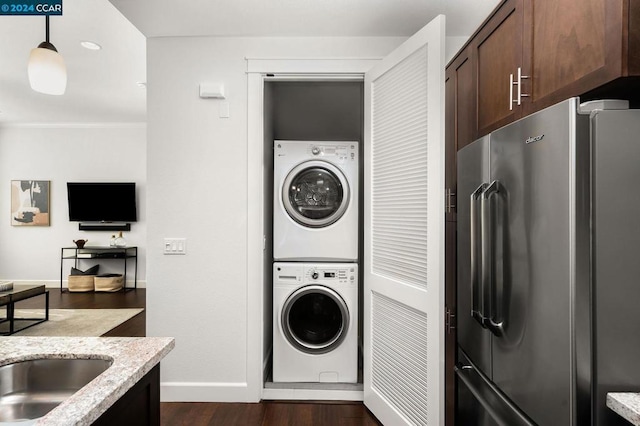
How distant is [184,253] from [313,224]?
3.11 feet

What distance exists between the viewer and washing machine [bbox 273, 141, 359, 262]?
2.90m

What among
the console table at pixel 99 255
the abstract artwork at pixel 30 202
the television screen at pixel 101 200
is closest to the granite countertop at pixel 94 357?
the console table at pixel 99 255

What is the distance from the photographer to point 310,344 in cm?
289

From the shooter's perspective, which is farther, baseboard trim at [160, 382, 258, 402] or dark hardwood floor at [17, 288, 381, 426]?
baseboard trim at [160, 382, 258, 402]

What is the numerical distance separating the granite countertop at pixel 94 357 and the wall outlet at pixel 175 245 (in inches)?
52.3

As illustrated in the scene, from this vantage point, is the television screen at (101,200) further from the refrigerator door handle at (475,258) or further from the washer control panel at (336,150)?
the refrigerator door handle at (475,258)

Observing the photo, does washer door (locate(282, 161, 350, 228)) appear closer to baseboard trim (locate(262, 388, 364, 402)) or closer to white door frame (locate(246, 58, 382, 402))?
white door frame (locate(246, 58, 382, 402))

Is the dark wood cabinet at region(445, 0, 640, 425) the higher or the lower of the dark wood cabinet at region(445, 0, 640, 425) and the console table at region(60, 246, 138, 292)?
the higher

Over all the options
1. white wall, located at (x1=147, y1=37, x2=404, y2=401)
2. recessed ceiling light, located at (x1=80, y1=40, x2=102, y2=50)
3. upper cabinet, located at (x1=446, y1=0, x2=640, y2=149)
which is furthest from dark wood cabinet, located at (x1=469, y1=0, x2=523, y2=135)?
recessed ceiling light, located at (x1=80, y1=40, x2=102, y2=50)

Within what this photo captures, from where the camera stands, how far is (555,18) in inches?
48.1

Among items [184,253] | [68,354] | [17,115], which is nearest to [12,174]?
[17,115]

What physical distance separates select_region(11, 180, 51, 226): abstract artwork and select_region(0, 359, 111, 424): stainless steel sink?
253 inches

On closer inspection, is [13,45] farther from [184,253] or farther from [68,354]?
[68,354]

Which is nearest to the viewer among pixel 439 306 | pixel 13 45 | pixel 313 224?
pixel 439 306
